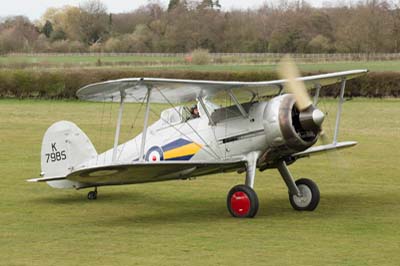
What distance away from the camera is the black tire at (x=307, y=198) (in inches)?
490

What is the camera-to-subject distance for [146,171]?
1134 cm

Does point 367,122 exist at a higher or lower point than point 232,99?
lower

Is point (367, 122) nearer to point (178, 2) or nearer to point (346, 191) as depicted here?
point (346, 191)

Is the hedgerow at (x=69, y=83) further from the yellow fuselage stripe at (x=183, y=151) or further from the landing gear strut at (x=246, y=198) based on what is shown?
the landing gear strut at (x=246, y=198)

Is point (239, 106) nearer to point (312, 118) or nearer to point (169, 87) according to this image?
point (169, 87)

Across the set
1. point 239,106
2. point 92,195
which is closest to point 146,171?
point 239,106

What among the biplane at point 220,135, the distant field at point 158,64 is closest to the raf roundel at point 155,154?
the biplane at point 220,135

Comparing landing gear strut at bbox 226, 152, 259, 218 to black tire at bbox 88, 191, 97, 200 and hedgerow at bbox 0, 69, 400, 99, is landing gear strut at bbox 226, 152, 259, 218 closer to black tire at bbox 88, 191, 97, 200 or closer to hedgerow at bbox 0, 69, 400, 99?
black tire at bbox 88, 191, 97, 200

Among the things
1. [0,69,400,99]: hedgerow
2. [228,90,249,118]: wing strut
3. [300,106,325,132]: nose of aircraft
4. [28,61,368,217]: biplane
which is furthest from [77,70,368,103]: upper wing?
[0,69,400,99]: hedgerow

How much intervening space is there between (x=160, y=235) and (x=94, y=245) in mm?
940

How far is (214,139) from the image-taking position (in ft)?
39.3

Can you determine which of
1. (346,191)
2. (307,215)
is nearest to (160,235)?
(307,215)

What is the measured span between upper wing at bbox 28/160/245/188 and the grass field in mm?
537

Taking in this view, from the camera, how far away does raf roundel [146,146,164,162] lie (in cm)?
1228
